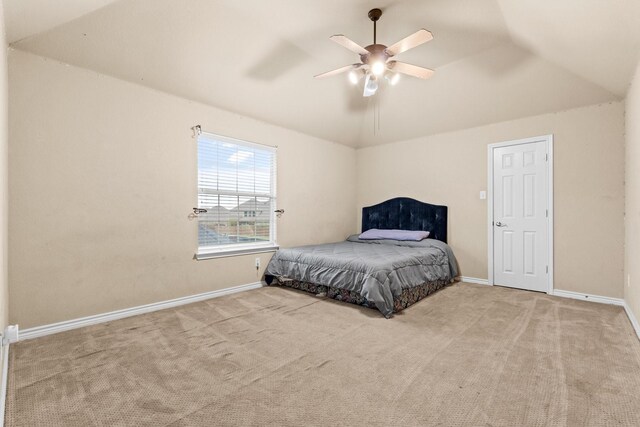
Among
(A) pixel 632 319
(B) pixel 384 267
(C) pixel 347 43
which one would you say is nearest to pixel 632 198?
(A) pixel 632 319

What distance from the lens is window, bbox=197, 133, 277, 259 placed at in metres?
3.67

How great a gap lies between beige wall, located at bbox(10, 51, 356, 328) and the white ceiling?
0.24 m

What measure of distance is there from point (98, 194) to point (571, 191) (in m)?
5.08

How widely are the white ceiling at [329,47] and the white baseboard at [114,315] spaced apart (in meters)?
2.25

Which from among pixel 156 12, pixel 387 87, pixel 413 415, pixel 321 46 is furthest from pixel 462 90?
pixel 413 415

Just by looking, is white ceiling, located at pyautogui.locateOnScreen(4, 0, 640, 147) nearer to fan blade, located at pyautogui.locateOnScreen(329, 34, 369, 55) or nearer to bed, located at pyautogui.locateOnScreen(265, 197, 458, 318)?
fan blade, located at pyautogui.locateOnScreen(329, 34, 369, 55)

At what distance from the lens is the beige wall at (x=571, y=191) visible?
3.41 meters

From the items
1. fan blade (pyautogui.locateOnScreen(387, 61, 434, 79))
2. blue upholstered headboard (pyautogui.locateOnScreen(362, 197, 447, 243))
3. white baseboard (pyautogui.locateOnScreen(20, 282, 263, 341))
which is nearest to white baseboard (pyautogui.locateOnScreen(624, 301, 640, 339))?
blue upholstered headboard (pyautogui.locateOnScreen(362, 197, 447, 243))

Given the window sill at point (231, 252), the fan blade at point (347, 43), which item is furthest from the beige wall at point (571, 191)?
the window sill at point (231, 252)

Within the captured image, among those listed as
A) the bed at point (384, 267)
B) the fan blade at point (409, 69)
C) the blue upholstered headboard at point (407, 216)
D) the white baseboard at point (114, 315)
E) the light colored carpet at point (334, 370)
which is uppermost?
the fan blade at point (409, 69)

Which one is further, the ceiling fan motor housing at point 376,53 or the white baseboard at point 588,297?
the white baseboard at point 588,297

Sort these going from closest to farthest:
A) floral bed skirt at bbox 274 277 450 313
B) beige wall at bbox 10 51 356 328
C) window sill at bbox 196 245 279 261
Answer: beige wall at bbox 10 51 356 328
floral bed skirt at bbox 274 277 450 313
window sill at bbox 196 245 279 261

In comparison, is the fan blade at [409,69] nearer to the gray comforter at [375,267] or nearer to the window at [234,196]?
the gray comforter at [375,267]

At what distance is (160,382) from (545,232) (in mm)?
4309
